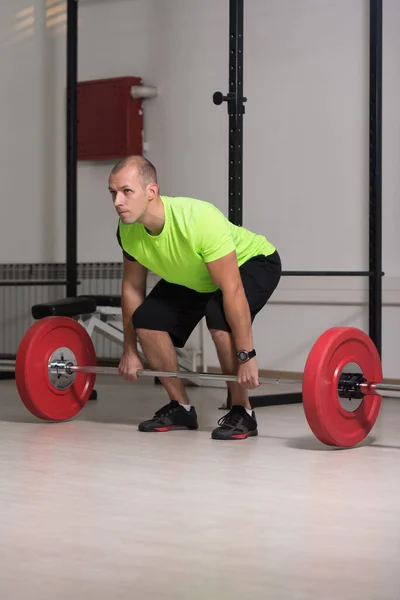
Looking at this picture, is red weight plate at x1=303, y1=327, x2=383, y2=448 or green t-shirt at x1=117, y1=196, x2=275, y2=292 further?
green t-shirt at x1=117, y1=196, x2=275, y2=292

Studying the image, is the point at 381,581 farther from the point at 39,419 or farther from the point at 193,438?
the point at 39,419

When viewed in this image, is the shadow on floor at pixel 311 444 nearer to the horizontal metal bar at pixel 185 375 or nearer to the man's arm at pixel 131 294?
the horizontal metal bar at pixel 185 375

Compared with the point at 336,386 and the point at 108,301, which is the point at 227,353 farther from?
the point at 108,301

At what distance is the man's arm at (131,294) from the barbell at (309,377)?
14 cm

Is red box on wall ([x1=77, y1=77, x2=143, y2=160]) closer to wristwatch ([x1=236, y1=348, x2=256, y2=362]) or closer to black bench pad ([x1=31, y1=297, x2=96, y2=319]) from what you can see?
black bench pad ([x1=31, y1=297, x2=96, y2=319])

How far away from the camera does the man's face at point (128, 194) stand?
11.4 ft

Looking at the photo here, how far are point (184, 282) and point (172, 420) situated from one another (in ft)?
1.90

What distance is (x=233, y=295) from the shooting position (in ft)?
11.4

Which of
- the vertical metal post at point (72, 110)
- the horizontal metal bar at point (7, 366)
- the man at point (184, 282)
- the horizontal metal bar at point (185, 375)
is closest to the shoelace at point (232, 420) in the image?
the man at point (184, 282)

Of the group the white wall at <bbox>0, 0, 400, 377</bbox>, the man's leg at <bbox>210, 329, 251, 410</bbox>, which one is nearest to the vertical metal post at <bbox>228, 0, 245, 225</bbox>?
the man's leg at <bbox>210, 329, 251, 410</bbox>

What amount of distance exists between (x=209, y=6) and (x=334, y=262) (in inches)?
69.0

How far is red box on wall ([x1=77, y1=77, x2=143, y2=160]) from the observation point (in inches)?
247

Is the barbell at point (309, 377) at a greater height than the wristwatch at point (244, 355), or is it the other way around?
the wristwatch at point (244, 355)

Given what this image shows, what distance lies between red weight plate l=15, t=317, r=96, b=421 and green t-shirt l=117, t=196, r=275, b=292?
0.50 meters
